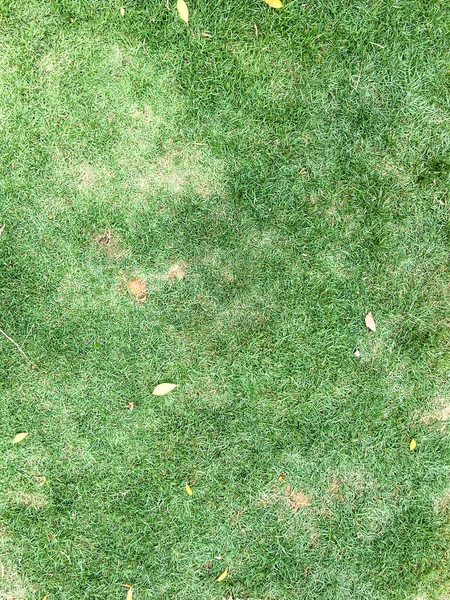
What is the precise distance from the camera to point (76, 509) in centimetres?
292

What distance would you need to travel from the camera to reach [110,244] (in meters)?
2.99

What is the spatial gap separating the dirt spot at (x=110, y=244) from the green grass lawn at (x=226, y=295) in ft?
0.05

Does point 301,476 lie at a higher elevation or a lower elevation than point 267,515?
higher

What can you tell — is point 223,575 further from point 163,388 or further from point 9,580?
point 9,580

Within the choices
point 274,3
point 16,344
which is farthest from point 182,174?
point 16,344

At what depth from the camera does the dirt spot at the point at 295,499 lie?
296 centimetres

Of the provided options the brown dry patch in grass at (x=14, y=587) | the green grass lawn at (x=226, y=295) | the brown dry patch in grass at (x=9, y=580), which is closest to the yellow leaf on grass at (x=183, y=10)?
the green grass lawn at (x=226, y=295)

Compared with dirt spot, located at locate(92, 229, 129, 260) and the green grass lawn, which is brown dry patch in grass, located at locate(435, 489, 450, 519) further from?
dirt spot, located at locate(92, 229, 129, 260)

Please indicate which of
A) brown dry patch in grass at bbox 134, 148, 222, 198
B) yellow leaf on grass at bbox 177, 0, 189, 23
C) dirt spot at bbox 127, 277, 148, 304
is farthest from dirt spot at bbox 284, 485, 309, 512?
yellow leaf on grass at bbox 177, 0, 189, 23

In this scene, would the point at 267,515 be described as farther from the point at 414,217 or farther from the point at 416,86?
the point at 416,86

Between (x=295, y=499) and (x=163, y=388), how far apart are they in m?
1.19

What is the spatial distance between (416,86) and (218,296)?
201 cm

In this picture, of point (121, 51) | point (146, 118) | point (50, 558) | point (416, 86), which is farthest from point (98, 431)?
point (416, 86)

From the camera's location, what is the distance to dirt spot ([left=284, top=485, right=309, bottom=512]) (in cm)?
296
